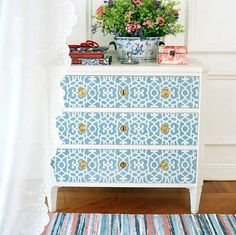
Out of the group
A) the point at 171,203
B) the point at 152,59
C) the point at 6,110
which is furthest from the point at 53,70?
the point at 171,203

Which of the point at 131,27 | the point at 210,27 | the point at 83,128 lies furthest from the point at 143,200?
the point at 210,27

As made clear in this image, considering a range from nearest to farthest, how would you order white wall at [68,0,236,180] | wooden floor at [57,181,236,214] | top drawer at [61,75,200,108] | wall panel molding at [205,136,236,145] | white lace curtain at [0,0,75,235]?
white lace curtain at [0,0,75,235], top drawer at [61,75,200,108], wooden floor at [57,181,236,214], white wall at [68,0,236,180], wall panel molding at [205,136,236,145]

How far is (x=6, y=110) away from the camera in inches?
35.3

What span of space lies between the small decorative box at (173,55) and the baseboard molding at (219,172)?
91cm

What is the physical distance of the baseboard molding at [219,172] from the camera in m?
3.09

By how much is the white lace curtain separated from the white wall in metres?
1.92

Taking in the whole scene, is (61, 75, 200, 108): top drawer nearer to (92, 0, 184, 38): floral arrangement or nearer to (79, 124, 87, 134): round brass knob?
(79, 124, 87, 134): round brass knob

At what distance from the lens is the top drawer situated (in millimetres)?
2377

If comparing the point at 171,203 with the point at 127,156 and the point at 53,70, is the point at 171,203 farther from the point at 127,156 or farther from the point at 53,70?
the point at 53,70

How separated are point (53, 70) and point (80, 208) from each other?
172 cm

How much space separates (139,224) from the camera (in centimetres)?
236

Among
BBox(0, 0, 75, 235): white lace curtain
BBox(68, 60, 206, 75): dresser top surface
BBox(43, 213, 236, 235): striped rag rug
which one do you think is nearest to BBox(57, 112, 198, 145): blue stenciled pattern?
BBox(68, 60, 206, 75): dresser top surface

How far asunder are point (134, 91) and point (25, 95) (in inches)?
59.6

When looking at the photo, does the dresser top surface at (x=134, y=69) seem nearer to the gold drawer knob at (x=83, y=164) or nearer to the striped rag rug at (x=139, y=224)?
the gold drawer knob at (x=83, y=164)
